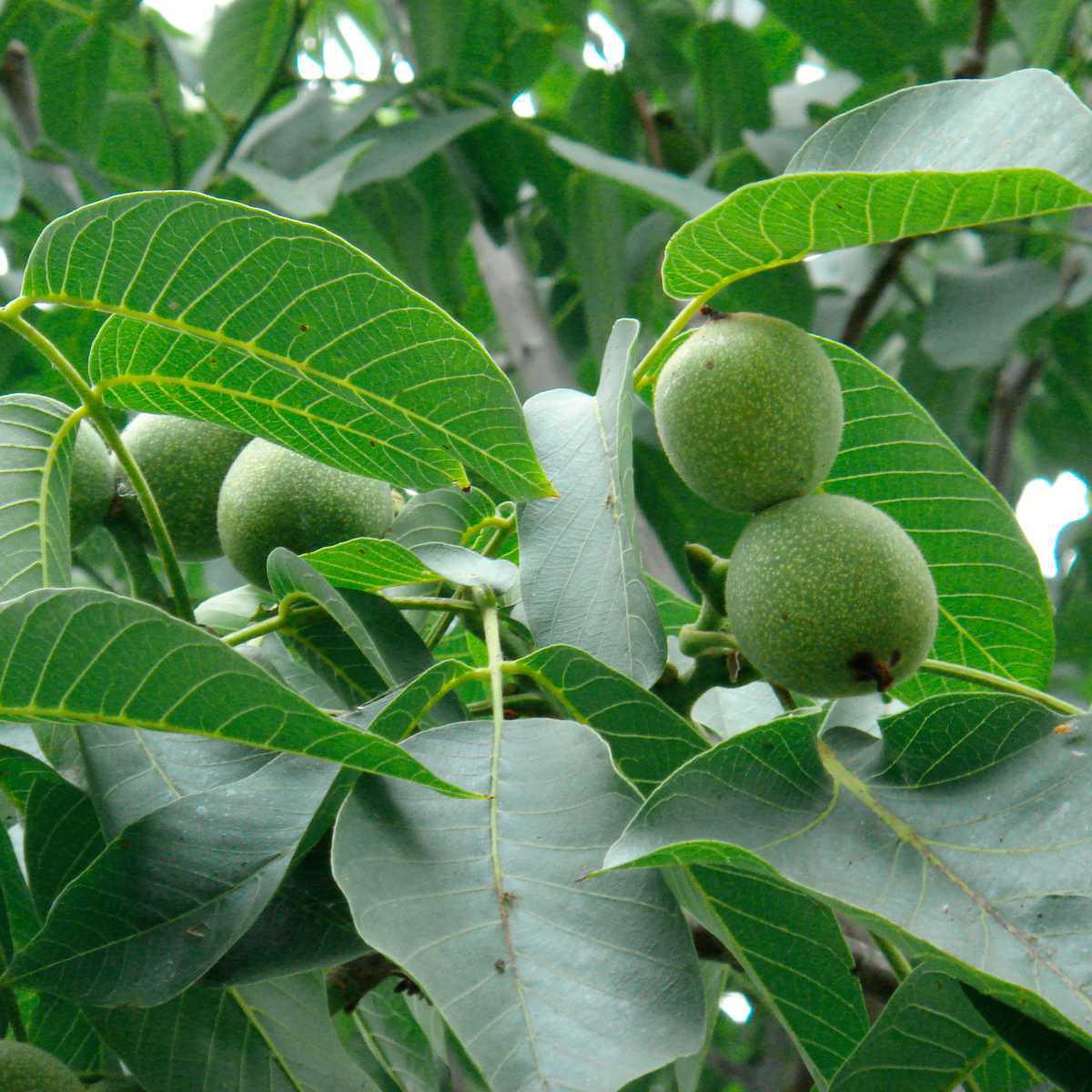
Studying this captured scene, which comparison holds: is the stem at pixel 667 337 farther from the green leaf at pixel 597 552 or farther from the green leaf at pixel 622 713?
the green leaf at pixel 622 713

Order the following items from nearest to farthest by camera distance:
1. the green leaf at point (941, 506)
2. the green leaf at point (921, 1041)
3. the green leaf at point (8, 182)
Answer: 1. the green leaf at point (921, 1041)
2. the green leaf at point (941, 506)
3. the green leaf at point (8, 182)

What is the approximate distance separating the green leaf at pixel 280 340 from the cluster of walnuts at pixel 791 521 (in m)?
0.10

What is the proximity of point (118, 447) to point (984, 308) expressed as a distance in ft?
4.15

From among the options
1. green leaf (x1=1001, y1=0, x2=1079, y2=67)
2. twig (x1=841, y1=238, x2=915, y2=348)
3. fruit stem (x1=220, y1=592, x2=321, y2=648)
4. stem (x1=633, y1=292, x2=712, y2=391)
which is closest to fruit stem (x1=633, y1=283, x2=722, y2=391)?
stem (x1=633, y1=292, x2=712, y2=391)

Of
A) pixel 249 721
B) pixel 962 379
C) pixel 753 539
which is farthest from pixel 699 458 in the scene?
pixel 962 379

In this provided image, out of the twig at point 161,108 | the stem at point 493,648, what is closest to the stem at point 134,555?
the stem at point 493,648

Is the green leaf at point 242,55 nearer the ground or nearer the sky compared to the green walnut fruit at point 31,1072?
nearer the sky

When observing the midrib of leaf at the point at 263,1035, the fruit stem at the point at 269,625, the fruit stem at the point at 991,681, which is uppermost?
the fruit stem at the point at 269,625

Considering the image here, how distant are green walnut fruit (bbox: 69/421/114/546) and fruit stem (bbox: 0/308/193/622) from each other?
12cm

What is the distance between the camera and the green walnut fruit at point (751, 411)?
0.70 meters

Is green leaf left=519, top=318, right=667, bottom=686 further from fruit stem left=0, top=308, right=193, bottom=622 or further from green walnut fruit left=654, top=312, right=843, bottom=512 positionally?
fruit stem left=0, top=308, right=193, bottom=622

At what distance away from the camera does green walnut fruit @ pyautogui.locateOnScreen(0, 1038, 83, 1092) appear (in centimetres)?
63

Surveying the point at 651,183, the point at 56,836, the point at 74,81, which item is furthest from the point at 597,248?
the point at 56,836

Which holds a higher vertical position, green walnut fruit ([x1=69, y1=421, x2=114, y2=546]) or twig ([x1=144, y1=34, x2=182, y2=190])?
twig ([x1=144, y1=34, x2=182, y2=190])
